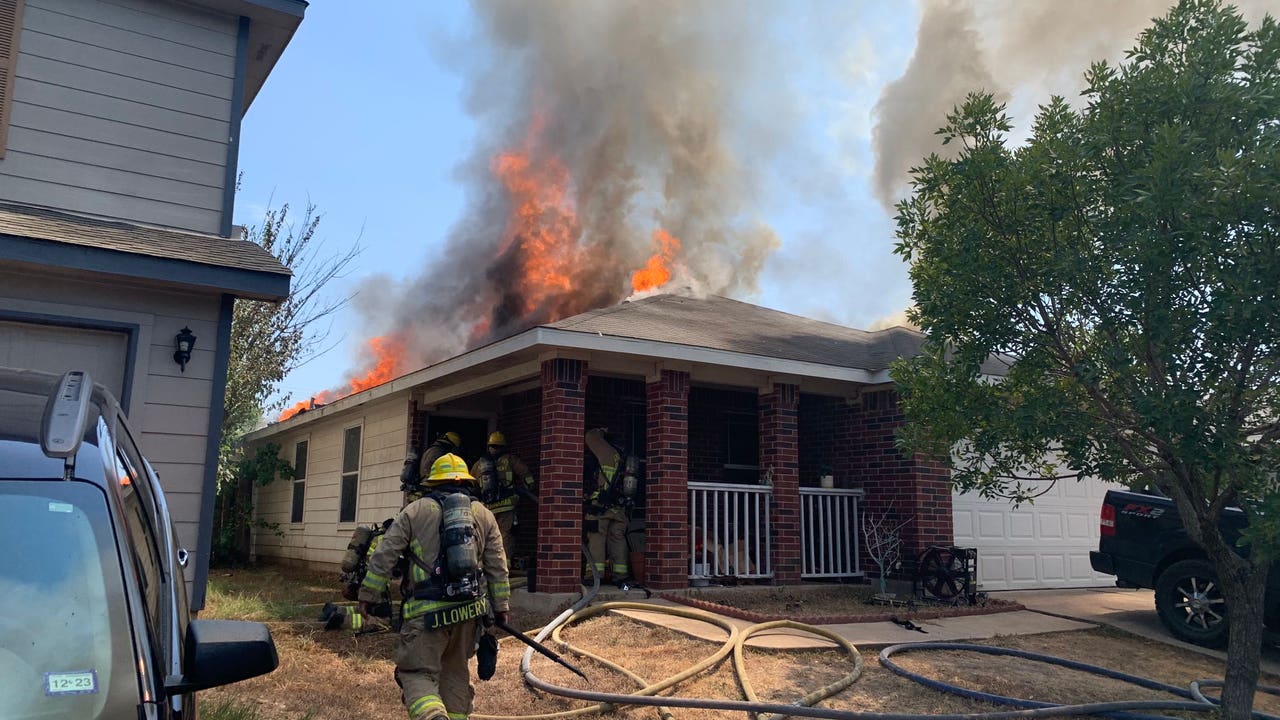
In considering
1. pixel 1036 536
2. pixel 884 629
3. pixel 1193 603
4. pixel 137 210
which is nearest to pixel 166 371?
pixel 137 210

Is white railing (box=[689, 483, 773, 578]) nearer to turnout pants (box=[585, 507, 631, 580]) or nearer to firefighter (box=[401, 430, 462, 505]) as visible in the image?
turnout pants (box=[585, 507, 631, 580])

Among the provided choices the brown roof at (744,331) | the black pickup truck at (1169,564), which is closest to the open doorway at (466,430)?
the brown roof at (744,331)

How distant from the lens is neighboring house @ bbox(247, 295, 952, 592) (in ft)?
32.2

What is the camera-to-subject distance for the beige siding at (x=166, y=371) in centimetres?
637

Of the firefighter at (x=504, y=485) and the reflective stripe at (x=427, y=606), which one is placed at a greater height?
the firefighter at (x=504, y=485)

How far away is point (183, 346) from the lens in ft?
21.5

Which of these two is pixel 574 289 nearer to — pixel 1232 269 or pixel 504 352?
pixel 504 352

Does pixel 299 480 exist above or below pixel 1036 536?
above

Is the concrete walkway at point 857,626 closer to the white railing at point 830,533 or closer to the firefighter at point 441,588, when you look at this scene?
the white railing at point 830,533

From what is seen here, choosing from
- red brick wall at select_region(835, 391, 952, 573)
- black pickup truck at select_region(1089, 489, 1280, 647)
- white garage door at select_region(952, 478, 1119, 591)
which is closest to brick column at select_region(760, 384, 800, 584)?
red brick wall at select_region(835, 391, 952, 573)

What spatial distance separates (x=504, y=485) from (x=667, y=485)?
204cm

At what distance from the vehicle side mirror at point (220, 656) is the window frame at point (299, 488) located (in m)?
15.3

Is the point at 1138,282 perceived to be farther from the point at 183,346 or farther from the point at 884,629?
the point at 183,346

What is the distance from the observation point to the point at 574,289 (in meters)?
21.6
